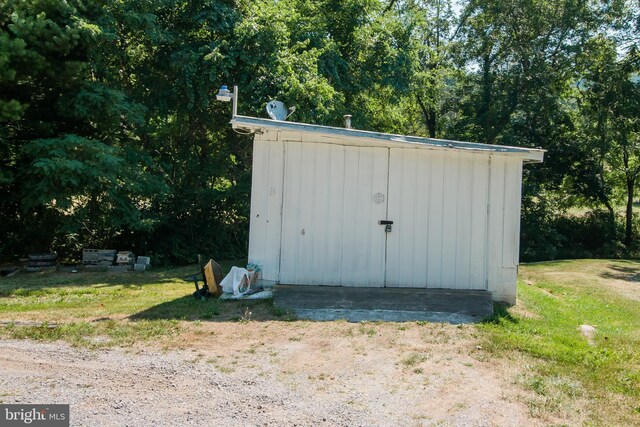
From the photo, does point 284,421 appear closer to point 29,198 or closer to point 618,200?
point 29,198

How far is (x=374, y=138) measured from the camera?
23.9ft

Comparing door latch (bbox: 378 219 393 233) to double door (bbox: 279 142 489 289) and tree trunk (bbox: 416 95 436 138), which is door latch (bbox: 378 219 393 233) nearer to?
double door (bbox: 279 142 489 289)

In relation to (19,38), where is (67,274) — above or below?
below

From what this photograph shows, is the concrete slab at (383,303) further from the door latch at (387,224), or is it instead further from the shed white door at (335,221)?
the door latch at (387,224)

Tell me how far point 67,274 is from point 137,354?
19.4 ft

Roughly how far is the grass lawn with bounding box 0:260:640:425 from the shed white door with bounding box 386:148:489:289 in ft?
3.18

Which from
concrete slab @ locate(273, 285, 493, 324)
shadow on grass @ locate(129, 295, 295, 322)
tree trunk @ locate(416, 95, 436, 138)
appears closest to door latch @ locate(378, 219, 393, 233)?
concrete slab @ locate(273, 285, 493, 324)

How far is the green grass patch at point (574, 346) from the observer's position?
156 inches

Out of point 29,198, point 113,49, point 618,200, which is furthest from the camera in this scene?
point 618,200

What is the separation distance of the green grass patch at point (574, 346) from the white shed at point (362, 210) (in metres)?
1.33

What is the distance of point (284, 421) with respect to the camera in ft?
11.8

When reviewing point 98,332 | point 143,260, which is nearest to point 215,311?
point 98,332

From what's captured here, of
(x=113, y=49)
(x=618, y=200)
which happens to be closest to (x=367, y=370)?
(x=113, y=49)

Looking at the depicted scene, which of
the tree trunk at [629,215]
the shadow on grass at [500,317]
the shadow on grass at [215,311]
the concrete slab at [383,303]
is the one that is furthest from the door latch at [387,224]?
the tree trunk at [629,215]
